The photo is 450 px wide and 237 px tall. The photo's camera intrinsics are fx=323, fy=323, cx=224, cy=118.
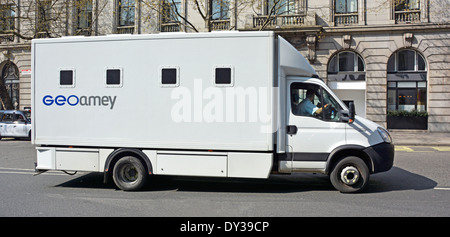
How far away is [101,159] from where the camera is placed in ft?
21.9

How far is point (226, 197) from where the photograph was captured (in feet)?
20.5

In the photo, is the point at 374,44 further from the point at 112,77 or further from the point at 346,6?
the point at 112,77

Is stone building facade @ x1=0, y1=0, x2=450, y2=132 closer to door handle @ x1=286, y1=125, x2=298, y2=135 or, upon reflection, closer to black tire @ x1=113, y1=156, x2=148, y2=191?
black tire @ x1=113, y1=156, x2=148, y2=191

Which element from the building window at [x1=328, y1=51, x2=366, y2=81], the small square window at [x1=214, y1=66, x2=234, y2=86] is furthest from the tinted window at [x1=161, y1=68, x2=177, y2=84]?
the building window at [x1=328, y1=51, x2=366, y2=81]

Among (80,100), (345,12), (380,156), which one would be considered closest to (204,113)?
(80,100)

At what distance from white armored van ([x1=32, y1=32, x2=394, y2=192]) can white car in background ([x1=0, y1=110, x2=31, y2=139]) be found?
1274cm

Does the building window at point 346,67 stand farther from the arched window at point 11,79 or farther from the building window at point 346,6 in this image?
the arched window at point 11,79

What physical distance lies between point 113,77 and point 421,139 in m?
16.6

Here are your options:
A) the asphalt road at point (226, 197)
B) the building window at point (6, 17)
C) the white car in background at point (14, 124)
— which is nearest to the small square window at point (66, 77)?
the asphalt road at point (226, 197)

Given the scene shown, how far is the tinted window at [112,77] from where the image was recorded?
6.55 meters

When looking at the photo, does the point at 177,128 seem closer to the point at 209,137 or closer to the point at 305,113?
the point at 209,137

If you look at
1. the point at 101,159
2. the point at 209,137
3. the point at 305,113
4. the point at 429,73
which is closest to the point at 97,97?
the point at 101,159

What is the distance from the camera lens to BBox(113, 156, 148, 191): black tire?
6594 mm

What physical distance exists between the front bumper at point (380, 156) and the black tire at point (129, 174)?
4476 mm
